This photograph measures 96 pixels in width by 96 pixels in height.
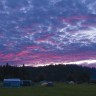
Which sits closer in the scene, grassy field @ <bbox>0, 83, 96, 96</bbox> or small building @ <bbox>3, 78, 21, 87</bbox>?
grassy field @ <bbox>0, 83, 96, 96</bbox>

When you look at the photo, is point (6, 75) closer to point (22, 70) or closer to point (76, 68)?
point (22, 70)

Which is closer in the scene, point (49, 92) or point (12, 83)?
point (49, 92)

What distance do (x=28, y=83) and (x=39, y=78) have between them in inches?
A: 2171

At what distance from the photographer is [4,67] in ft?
501

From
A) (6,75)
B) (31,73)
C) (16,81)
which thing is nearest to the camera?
(16,81)

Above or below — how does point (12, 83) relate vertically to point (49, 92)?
above

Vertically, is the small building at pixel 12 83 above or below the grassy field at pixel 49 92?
above

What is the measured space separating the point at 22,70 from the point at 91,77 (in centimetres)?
3535

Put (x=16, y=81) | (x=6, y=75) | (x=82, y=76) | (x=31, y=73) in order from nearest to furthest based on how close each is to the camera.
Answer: (x=16, y=81)
(x=6, y=75)
(x=82, y=76)
(x=31, y=73)

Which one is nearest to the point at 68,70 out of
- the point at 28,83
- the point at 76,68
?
the point at 76,68

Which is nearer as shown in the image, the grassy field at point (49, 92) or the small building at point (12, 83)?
the grassy field at point (49, 92)

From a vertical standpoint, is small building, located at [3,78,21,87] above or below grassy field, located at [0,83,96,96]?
above

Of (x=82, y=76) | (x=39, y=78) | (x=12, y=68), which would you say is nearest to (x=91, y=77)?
(x=82, y=76)

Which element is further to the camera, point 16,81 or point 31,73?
point 31,73
